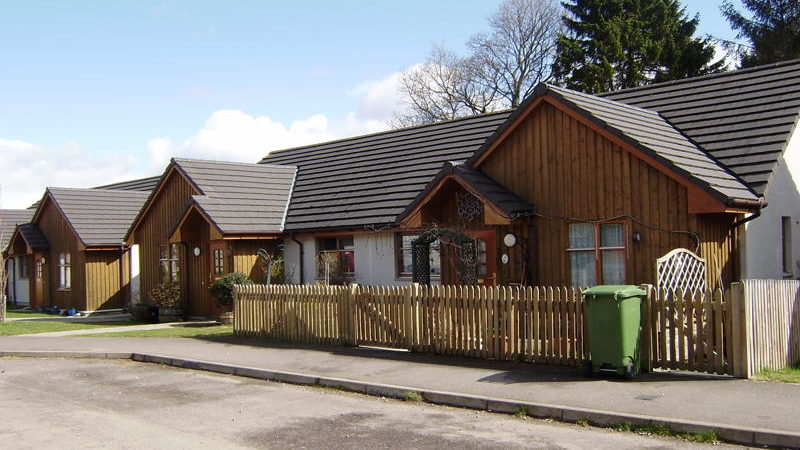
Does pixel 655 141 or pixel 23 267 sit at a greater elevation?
pixel 655 141

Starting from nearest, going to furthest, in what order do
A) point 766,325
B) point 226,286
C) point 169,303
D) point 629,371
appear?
point 629,371 → point 766,325 → point 226,286 → point 169,303

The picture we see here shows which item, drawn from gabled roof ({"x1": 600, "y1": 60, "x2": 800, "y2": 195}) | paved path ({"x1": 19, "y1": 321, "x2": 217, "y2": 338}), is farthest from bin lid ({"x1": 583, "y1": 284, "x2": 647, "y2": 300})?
paved path ({"x1": 19, "y1": 321, "x2": 217, "y2": 338})

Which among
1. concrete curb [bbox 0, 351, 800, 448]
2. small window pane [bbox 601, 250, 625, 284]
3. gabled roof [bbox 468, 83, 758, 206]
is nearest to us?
concrete curb [bbox 0, 351, 800, 448]

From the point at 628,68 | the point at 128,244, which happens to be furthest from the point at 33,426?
the point at 628,68

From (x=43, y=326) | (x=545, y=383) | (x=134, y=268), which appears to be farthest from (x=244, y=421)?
(x=134, y=268)

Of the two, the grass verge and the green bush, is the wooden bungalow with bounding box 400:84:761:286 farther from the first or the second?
the grass verge

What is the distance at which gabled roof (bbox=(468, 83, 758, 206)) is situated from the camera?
14.3 meters

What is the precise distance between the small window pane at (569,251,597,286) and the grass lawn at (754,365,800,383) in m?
4.82

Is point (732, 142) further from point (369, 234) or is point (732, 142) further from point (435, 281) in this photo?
point (369, 234)

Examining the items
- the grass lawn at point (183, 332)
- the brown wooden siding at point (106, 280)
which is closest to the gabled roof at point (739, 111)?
the grass lawn at point (183, 332)

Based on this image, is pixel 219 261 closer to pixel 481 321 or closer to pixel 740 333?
pixel 481 321

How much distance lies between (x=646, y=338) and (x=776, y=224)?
6.64 m

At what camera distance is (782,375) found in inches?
431

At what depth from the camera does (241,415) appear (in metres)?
10.1
